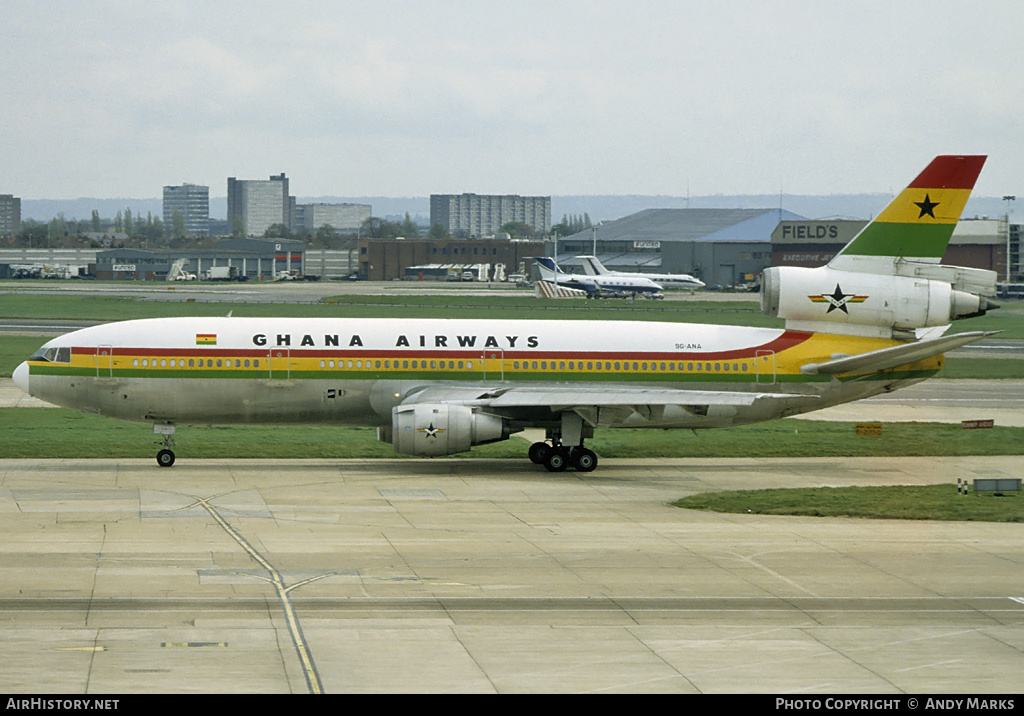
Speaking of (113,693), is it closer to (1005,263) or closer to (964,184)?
(964,184)

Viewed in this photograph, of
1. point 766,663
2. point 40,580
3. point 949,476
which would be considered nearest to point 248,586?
point 40,580

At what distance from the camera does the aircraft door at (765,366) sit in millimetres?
41525

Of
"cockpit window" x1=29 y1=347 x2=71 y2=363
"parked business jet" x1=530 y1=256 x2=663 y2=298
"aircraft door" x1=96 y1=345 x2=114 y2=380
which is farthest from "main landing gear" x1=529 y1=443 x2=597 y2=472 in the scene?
"parked business jet" x1=530 y1=256 x2=663 y2=298

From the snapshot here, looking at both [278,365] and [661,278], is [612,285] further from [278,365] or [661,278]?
[278,365]

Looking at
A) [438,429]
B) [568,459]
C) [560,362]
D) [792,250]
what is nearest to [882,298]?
[560,362]

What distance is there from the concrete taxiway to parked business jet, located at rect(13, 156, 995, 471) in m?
2.77

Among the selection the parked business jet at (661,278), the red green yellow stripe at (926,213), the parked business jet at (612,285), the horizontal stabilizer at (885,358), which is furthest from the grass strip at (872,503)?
the parked business jet at (661,278)

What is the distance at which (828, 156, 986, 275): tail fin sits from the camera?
4100 cm

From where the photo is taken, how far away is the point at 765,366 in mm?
41531

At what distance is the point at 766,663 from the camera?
19000mm

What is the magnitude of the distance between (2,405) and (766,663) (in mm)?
42552

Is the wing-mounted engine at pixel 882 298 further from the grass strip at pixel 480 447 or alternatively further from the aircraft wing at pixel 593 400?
the grass strip at pixel 480 447

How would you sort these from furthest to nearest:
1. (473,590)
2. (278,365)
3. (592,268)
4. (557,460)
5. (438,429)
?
(592,268) → (557,460) → (278,365) → (438,429) → (473,590)

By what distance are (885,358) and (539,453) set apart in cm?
1160
